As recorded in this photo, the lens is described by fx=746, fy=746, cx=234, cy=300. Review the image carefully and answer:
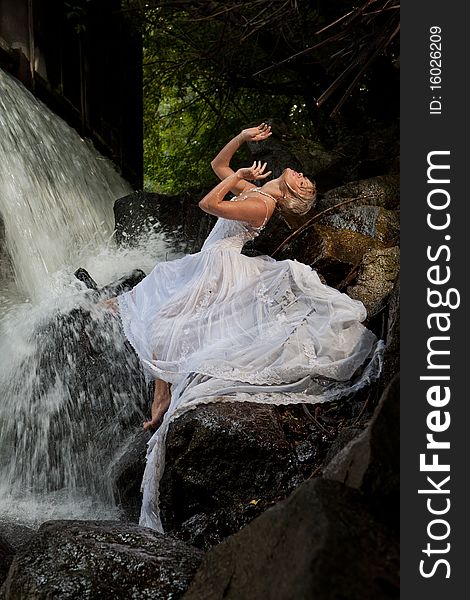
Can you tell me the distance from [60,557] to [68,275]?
16.7 ft

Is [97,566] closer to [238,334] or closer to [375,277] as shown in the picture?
[238,334]

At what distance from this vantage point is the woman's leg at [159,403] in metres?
4.89

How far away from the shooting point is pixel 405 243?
2617mm

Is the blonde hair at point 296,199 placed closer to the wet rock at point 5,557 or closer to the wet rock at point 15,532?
the wet rock at point 15,532

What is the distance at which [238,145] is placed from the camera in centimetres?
594

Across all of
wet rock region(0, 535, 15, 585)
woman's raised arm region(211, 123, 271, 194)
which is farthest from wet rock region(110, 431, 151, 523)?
woman's raised arm region(211, 123, 271, 194)

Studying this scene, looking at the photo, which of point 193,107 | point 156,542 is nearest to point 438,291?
point 156,542

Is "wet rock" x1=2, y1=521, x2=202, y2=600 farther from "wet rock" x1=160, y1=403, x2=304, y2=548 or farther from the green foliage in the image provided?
the green foliage

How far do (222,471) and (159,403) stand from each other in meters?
1.04

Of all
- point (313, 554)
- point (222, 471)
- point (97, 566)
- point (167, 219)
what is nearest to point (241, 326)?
point (222, 471)

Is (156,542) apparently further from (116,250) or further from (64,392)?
(116,250)

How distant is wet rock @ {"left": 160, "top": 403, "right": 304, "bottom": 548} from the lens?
13.0ft

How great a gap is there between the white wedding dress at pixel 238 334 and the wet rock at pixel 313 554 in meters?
2.05

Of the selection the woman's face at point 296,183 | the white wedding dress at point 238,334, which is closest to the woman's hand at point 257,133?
the woman's face at point 296,183
